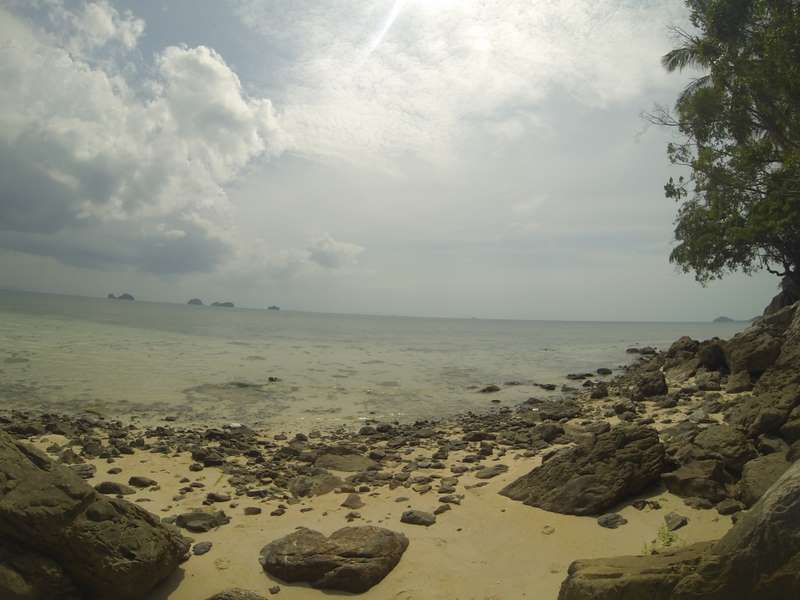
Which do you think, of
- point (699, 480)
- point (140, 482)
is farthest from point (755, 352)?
point (140, 482)

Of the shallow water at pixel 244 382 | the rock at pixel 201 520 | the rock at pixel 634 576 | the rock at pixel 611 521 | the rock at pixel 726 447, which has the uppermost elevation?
the rock at pixel 726 447

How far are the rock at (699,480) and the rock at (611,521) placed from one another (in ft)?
3.18

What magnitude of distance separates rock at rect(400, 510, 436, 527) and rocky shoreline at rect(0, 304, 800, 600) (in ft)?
0.14

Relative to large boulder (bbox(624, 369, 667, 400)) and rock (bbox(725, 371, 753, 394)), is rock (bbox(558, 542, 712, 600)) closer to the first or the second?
rock (bbox(725, 371, 753, 394))

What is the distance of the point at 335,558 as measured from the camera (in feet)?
18.4

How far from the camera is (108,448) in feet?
36.4

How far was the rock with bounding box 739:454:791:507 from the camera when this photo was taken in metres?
5.78

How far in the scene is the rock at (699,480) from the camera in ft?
20.8

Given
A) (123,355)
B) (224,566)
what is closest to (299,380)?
(123,355)

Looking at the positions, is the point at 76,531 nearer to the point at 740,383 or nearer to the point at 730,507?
the point at 730,507

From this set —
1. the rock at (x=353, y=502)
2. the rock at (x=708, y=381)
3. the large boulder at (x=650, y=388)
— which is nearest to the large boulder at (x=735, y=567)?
the rock at (x=353, y=502)

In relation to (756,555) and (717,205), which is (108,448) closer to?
(756,555)

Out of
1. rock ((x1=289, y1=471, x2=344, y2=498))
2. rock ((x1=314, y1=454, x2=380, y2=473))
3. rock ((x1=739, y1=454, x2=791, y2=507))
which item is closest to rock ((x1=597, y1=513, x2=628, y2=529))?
rock ((x1=739, y1=454, x2=791, y2=507))

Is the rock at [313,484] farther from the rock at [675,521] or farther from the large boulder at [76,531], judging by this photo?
the rock at [675,521]
